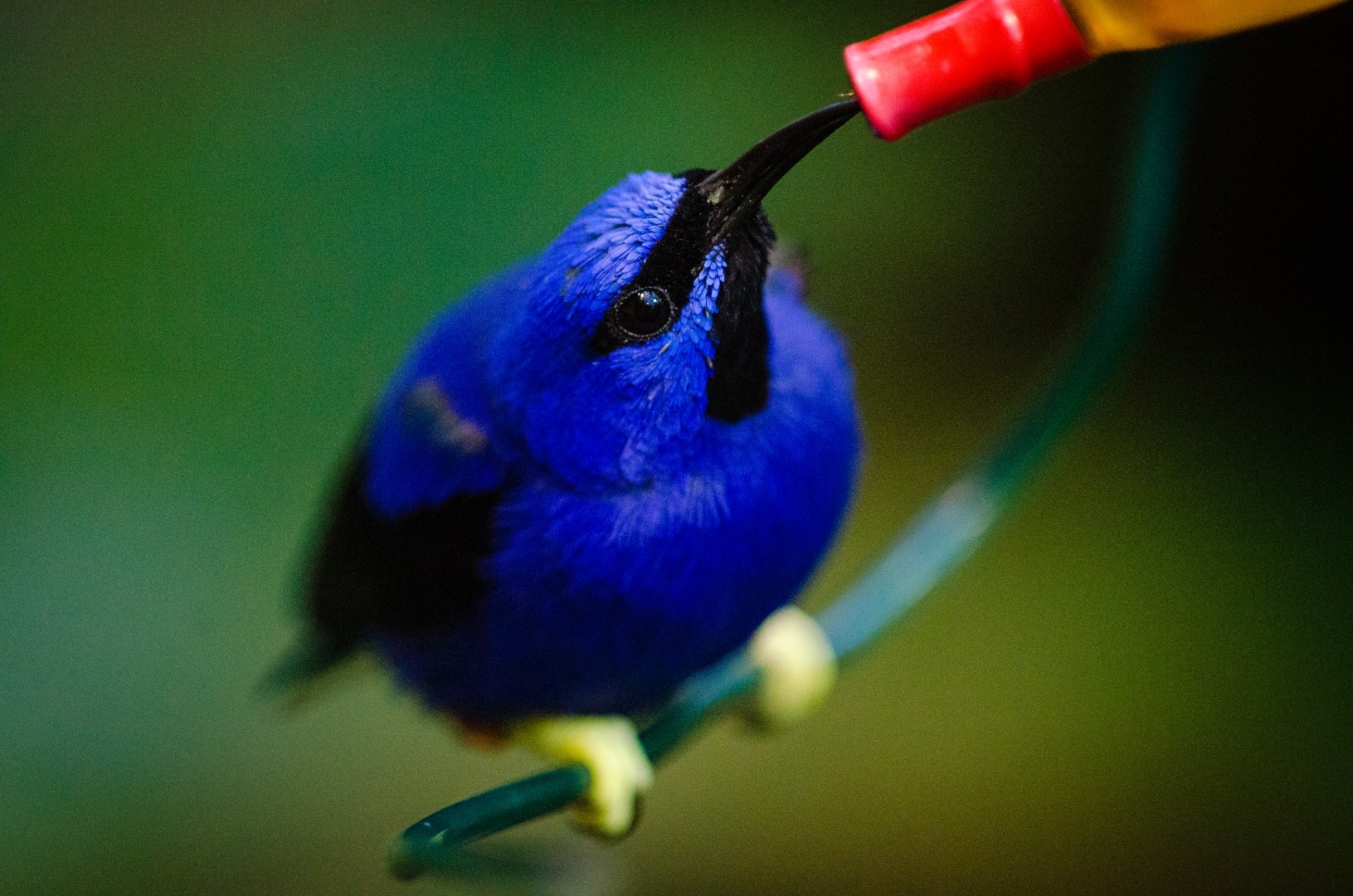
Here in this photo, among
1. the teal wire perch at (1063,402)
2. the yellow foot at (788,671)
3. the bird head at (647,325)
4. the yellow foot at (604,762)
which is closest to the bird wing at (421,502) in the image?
the bird head at (647,325)

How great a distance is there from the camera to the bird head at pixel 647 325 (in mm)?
1294

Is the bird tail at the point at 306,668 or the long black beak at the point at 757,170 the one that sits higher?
the long black beak at the point at 757,170

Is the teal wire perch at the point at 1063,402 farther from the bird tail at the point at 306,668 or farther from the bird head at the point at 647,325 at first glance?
the bird tail at the point at 306,668

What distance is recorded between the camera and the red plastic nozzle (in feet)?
3.28

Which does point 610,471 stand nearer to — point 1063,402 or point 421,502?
point 421,502

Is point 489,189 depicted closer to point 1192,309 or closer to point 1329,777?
point 1192,309

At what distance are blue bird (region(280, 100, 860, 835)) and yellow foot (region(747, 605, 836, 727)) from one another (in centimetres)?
31

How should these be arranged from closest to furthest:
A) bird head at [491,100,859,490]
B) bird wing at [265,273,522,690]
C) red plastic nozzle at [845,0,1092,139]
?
red plastic nozzle at [845,0,1092,139], bird head at [491,100,859,490], bird wing at [265,273,522,690]

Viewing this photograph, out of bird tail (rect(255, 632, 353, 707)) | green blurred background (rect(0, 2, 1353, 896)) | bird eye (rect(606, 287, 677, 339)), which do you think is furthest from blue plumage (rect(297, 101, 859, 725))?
green blurred background (rect(0, 2, 1353, 896))

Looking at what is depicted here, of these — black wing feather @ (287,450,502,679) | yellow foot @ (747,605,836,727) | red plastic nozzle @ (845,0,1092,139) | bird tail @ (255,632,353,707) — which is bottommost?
yellow foot @ (747,605,836,727)

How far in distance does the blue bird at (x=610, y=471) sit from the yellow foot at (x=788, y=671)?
1.02 feet

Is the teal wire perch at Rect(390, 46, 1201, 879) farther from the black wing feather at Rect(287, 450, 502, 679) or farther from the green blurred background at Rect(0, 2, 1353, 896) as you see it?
the green blurred background at Rect(0, 2, 1353, 896)

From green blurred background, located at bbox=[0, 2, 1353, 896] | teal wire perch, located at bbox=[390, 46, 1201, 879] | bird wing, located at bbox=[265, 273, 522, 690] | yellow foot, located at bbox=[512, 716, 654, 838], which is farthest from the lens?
green blurred background, located at bbox=[0, 2, 1353, 896]

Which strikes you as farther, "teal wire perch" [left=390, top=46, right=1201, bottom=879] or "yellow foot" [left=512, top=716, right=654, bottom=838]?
"teal wire perch" [left=390, top=46, right=1201, bottom=879]
